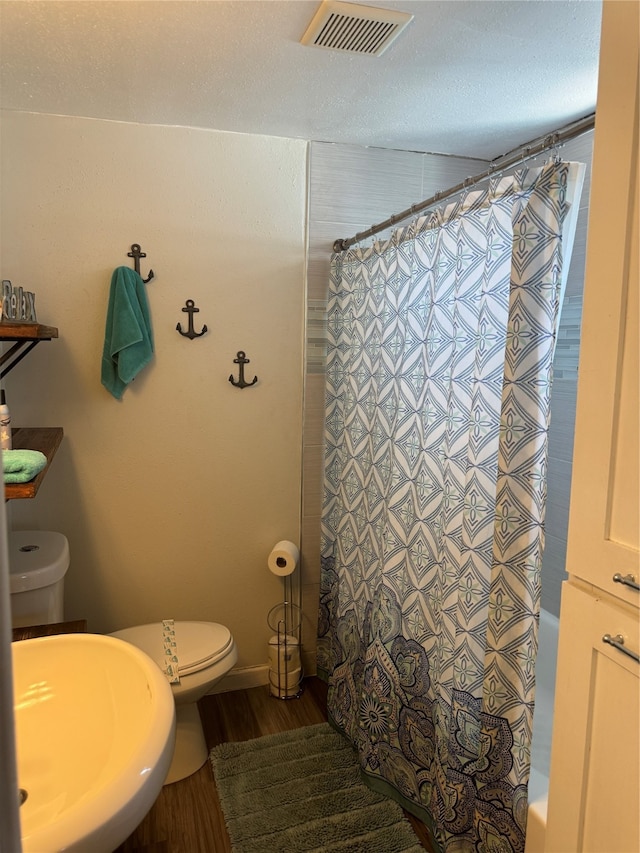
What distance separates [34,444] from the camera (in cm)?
193

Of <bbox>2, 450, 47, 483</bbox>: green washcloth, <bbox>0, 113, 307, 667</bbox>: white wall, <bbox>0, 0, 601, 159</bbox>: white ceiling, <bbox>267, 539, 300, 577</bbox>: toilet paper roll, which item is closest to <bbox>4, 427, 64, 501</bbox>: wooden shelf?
<bbox>2, 450, 47, 483</bbox>: green washcloth

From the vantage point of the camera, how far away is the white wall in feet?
7.35

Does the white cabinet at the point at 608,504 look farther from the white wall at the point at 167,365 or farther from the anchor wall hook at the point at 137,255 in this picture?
the anchor wall hook at the point at 137,255

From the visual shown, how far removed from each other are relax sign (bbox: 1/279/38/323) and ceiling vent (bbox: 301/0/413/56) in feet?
3.62

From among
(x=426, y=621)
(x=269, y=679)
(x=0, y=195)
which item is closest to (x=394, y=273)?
(x=426, y=621)

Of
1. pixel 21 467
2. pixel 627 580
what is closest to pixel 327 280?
pixel 21 467

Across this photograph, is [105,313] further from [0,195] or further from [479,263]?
[479,263]

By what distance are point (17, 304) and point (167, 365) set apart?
0.62 m

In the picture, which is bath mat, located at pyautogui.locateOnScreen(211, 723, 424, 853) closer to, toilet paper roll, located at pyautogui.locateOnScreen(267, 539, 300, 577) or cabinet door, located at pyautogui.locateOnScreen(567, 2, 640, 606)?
toilet paper roll, located at pyautogui.locateOnScreen(267, 539, 300, 577)

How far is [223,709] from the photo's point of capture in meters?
2.55

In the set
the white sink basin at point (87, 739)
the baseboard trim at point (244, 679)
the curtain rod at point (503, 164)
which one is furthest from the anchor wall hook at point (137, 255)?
the baseboard trim at point (244, 679)

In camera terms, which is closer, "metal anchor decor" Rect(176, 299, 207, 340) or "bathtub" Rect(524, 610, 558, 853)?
"bathtub" Rect(524, 610, 558, 853)

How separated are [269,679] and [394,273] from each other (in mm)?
1794

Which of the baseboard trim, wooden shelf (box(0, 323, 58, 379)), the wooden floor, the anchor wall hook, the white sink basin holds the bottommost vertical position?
the wooden floor
